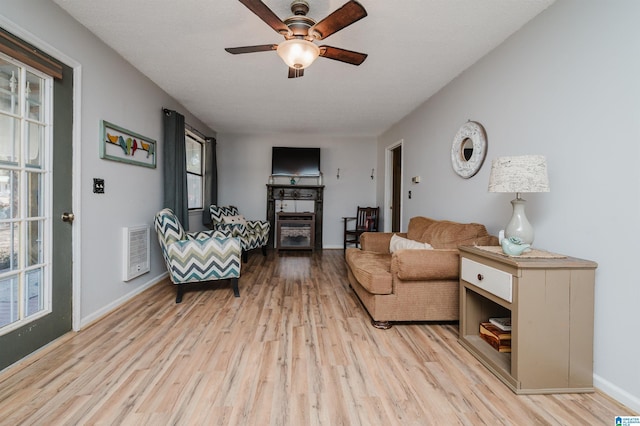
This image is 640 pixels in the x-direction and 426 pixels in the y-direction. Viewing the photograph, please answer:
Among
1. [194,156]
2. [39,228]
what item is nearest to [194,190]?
[194,156]

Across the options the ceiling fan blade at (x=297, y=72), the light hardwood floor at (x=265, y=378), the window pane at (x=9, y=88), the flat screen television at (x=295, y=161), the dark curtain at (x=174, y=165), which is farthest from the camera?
the flat screen television at (x=295, y=161)

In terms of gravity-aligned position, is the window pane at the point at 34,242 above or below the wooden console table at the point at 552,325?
above

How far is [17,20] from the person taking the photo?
1.79 metres

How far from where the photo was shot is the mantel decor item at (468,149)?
272 centimetres

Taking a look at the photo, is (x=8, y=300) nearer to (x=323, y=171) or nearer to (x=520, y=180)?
(x=520, y=180)

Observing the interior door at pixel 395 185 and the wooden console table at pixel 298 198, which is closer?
the interior door at pixel 395 185

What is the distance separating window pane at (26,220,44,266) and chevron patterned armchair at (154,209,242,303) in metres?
0.99

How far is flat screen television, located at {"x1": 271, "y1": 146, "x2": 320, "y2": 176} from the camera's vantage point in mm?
6129

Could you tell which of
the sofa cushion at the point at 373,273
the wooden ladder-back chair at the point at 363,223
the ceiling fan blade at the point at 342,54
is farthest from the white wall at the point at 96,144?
the wooden ladder-back chair at the point at 363,223

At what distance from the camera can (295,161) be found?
615cm

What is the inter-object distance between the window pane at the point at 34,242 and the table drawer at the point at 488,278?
2.88 metres

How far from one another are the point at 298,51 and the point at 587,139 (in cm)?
179

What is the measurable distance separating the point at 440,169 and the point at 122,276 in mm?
3533

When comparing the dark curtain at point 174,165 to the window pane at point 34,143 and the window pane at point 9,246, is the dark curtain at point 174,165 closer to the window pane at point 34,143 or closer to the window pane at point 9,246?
the window pane at point 34,143
